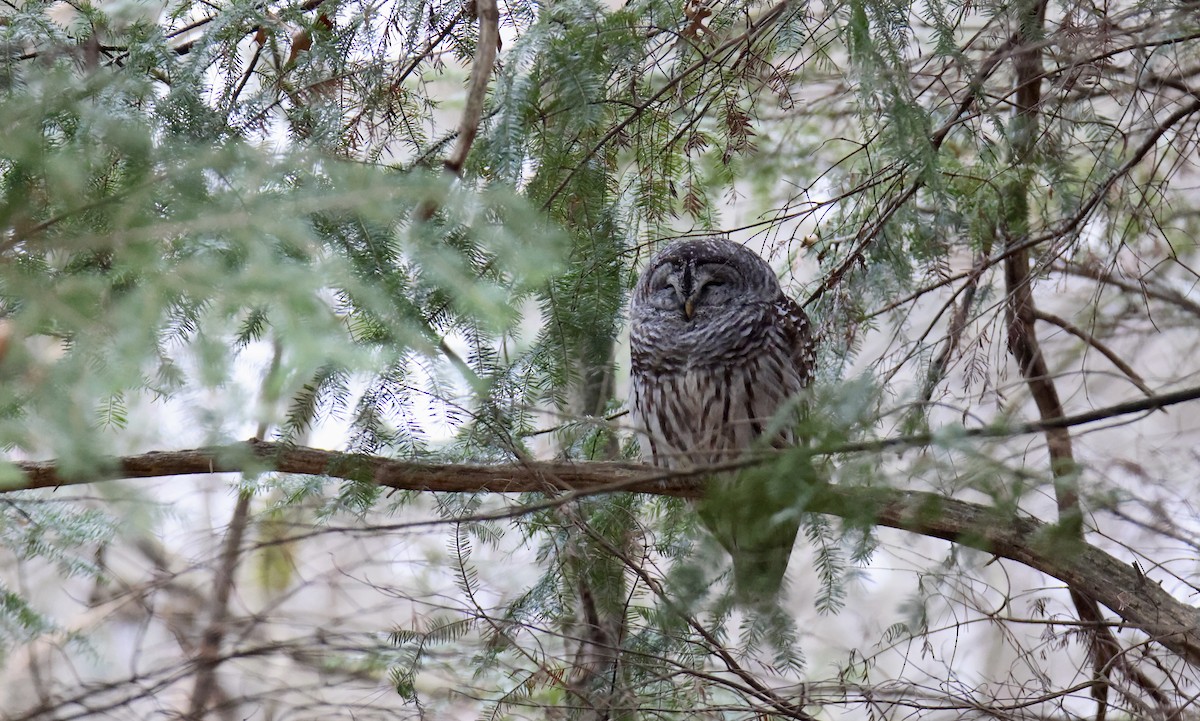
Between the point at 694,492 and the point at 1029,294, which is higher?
the point at 1029,294

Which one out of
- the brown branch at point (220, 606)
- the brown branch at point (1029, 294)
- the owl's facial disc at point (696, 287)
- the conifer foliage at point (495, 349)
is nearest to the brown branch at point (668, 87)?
the conifer foliage at point (495, 349)

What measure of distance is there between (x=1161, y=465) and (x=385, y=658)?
1.82m

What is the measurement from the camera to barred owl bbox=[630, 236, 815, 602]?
3.66 metres

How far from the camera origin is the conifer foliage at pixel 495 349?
1844 mm

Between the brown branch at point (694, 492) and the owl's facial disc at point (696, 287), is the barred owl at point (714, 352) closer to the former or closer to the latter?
the owl's facial disc at point (696, 287)

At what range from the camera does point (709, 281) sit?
385 cm

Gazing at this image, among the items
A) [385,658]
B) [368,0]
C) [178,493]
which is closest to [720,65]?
[368,0]

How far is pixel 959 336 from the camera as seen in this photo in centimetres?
315

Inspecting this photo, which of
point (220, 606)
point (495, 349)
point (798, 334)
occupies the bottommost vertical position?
point (220, 606)

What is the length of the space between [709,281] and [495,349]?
115cm

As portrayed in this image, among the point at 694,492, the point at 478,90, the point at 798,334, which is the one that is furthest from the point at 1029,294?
the point at 478,90

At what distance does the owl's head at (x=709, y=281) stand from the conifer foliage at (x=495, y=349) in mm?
156

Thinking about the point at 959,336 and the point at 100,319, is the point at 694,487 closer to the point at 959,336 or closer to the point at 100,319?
the point at 959,336

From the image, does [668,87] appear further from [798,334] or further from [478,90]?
[798,334]
